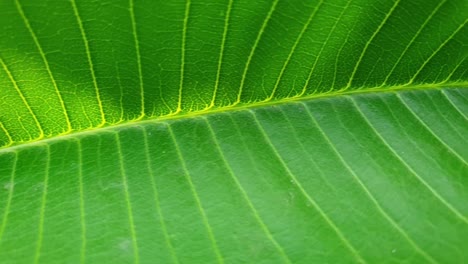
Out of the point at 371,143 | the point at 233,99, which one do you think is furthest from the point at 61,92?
the point at 371,143

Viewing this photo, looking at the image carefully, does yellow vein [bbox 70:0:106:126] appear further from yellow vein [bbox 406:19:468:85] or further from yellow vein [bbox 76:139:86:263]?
yellow vein [bbox 406:19:468:85]

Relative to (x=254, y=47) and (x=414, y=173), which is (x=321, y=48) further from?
(x=414, y=173)

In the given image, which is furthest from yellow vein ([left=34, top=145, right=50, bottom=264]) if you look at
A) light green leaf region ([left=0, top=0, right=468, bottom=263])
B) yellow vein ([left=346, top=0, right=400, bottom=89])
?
yellow vein ([left=346, top=0, right=400, bottom=89])

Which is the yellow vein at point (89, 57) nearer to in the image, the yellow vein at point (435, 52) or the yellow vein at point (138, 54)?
the yellow vein at point (138, 54)

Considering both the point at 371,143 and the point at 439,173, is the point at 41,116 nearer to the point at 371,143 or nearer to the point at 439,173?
the point at 371,143

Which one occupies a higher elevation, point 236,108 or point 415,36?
point 415,36

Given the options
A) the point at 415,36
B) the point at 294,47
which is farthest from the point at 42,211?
the point at 415,36

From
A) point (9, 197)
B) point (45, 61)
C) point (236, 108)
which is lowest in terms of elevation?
point (9, 197)

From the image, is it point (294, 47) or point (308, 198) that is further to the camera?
point (294, 47)
